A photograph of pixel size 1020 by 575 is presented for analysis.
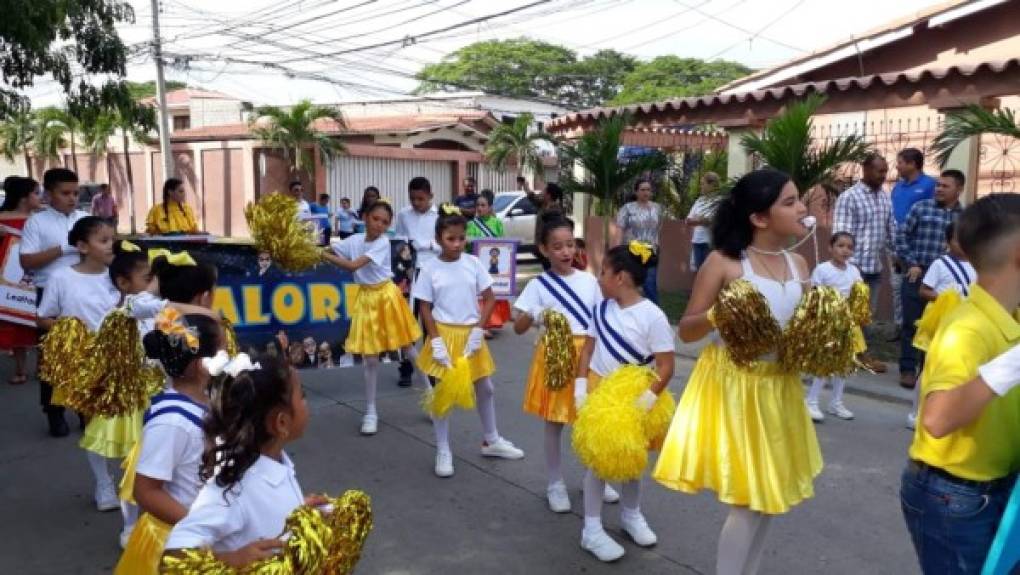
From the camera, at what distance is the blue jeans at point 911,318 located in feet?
22.9

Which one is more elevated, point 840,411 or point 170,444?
point 170,444

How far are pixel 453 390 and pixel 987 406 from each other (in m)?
3.34

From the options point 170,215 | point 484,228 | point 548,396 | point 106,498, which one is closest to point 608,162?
point 484,228

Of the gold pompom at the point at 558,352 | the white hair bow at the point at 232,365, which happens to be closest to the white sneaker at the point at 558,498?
the gold pompom at the point at 558,352

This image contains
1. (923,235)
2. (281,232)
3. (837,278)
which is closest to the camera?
(281,232)

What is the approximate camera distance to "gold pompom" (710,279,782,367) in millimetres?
2945

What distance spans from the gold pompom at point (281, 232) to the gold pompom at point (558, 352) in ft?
7.59

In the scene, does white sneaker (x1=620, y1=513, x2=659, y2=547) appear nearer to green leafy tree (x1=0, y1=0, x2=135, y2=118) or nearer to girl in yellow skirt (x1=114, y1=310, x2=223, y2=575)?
girl in yellow skirt (x1=114, y1=310, x2=223, y2=575)

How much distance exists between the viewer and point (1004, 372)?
80.1 inches

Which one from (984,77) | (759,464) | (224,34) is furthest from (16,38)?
(224,34)

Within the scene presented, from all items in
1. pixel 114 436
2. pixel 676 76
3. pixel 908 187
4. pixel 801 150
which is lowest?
pixel 114 436

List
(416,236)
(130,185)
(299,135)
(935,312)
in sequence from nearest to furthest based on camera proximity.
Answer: (935,312)
(416,236)
(299,135)
(130,185)

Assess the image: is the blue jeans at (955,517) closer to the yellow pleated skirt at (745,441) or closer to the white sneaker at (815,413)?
the yellow pleated skirt at (745,441)

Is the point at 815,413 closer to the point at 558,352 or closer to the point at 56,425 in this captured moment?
the point at 558,352
